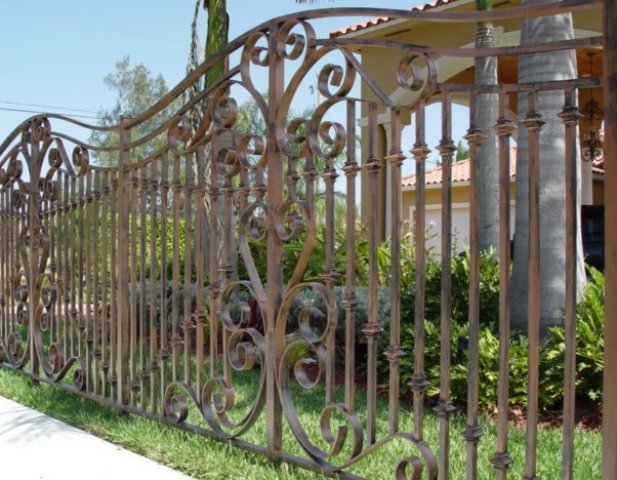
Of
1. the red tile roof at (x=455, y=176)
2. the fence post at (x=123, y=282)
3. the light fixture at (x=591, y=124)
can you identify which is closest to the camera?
the fence post at (x=123, y=282)

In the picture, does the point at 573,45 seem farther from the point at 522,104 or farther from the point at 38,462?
the point at 38,462

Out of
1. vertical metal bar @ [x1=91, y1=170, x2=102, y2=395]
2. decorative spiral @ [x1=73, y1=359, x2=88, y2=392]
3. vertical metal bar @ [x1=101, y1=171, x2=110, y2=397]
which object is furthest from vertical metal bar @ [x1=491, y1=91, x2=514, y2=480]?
decorative spiral @ [x1=73, y1=359, x2=88, y2=392]

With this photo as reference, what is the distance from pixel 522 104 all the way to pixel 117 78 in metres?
39.1

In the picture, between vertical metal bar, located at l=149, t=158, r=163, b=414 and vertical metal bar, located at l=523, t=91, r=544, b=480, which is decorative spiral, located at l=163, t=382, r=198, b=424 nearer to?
vertical metal bar, located at l=149, t=158, r=163, b=414

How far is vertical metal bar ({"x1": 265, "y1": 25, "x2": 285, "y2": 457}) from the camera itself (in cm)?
357

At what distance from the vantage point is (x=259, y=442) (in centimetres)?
409

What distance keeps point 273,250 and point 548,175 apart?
8.12ft

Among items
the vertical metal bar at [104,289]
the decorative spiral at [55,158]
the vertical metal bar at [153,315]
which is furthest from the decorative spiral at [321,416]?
the decorative spiral at [55,158]

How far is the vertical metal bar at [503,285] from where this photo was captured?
102 inches

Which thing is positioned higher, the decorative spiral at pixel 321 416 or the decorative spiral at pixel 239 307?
the decorative spiral at pixel 239 307

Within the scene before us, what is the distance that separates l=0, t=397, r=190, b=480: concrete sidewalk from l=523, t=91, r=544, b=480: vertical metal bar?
1.78 meters

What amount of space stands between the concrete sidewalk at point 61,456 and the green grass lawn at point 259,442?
97 millimetres

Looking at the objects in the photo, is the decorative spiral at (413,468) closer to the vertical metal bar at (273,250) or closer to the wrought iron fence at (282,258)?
the wrought iron fence at (282,258)

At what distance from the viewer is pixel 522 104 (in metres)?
5.24
